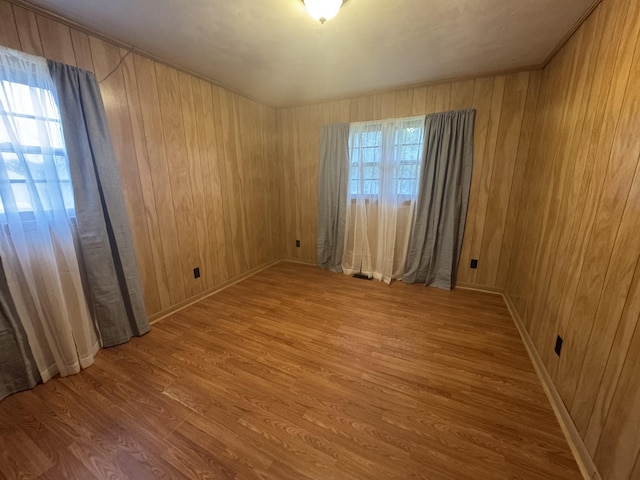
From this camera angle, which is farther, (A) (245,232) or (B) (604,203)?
(A) (245,232)

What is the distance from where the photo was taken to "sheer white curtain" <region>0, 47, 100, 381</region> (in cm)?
141

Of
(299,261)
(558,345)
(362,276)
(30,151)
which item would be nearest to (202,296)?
(299,261)

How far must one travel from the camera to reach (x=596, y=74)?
1.38 m

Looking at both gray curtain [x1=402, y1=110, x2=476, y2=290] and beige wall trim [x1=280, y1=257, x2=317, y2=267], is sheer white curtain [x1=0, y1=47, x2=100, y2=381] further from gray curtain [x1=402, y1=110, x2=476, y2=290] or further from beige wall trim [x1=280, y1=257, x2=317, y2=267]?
gray curtain [x1=402, y1=110, x2=476, y2=290]

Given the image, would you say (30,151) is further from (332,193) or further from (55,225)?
(332,193)

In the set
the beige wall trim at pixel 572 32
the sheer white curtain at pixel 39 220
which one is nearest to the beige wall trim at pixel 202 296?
the sheer white curtain at pixel 39 220

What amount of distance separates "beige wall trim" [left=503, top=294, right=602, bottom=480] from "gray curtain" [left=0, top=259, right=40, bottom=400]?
308cm

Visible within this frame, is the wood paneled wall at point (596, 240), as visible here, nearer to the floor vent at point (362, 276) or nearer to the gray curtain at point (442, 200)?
the gray curtain at point (442, 200)

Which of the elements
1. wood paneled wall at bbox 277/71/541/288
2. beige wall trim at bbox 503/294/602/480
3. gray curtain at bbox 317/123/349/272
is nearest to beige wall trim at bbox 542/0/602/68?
wood paneled wall at bbox 277/71/541/288

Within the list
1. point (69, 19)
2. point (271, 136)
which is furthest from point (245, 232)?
point (69, 19)

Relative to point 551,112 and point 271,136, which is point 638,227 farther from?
point 271,136

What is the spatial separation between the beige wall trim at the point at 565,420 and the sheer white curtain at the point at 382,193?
60.9 inches

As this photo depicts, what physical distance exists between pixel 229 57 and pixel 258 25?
1.93 ft

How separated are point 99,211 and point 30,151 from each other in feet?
1.55
